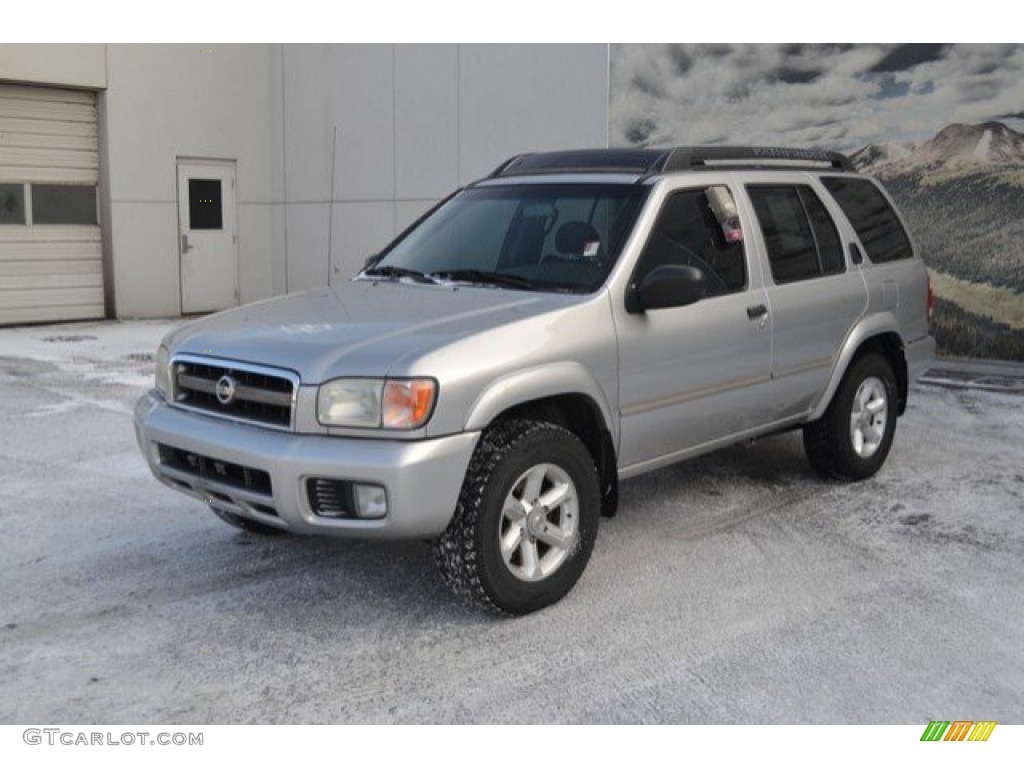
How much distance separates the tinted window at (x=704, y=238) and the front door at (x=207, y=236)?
11863 millimetres

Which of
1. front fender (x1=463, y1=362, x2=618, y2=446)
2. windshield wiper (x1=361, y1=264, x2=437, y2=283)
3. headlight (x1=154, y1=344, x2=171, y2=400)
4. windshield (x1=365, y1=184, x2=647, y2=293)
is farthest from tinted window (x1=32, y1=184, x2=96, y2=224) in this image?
front fender (x1=463, y1=362, x2=618, y2=446)

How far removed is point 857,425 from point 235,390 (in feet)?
12.5

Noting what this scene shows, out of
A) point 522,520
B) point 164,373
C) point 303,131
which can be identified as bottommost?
point 522,520

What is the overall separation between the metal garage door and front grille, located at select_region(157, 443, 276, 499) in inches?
438

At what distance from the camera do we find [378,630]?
14.9 feet

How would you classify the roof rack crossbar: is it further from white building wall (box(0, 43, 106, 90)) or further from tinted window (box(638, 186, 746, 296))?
white building wall (box(0, 43, 106, 90))

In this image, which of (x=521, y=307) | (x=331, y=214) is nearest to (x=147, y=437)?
(x=521, y=307)

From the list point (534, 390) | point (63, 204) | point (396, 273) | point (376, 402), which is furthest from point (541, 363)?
point (63, 204)

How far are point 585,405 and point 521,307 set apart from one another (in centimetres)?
52

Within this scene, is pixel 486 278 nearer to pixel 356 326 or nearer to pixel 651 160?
pixel 356 326

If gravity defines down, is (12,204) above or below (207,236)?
above

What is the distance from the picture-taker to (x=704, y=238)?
18.3 feet

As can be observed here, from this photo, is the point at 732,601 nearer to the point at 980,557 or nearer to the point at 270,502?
the point at 980,557

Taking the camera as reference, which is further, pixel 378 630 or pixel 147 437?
pixel 147 437
